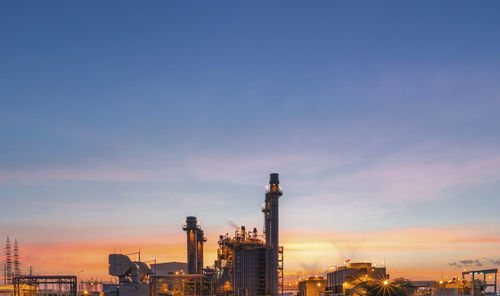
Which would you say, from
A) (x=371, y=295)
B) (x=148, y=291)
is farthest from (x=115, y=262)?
(x=371, y=295)

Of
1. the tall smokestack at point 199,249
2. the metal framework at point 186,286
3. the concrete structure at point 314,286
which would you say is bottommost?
the concrete structure at point 314,286

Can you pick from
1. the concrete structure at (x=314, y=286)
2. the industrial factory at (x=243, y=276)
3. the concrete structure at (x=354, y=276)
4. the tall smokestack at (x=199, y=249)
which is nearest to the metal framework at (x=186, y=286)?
the industrial factory at (x=243, y=276)

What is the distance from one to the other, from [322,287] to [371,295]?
68.6 metres

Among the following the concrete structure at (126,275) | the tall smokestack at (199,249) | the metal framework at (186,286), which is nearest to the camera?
the metal framework at (186,286)

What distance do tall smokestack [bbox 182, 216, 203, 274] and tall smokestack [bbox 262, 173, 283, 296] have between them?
25.8m

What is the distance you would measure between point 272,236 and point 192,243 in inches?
→ 1171

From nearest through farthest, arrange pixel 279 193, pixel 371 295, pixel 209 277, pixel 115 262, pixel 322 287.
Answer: pixel 371 295, pixel 279 193, pixel 209 277, pixel 115 262, pixel 322 287

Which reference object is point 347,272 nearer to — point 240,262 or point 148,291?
point 240,262

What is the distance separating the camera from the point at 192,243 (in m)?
128

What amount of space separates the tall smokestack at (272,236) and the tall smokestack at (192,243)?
84.7ft

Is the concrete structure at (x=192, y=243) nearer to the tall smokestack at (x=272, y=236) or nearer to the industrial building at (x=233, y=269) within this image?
the industrial building at (x=233, y=269)

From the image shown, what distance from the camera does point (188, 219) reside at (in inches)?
5059

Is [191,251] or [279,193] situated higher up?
[279,193]

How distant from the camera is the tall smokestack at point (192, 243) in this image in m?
128
